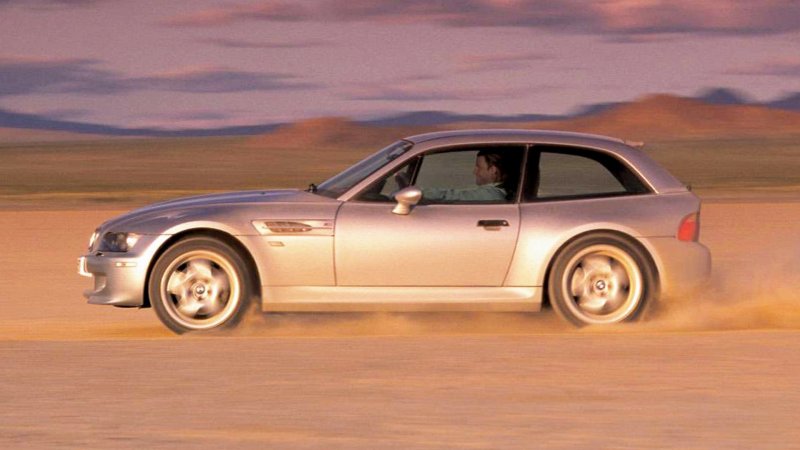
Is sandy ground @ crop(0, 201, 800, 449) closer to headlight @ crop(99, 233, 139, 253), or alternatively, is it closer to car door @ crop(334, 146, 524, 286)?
car door @ crop(334, 146, 524, 286)

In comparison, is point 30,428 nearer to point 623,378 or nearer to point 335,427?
point 335,427

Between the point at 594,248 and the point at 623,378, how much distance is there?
8.42ft

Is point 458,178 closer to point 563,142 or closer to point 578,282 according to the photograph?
point 563,142

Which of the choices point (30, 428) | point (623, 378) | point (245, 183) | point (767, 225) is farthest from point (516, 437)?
point (245, 183)

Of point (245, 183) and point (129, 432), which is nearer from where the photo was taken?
point (129, 432)

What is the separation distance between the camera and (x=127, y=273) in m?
10.8

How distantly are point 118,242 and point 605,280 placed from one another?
3515mm

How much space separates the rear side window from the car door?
0.37 meters

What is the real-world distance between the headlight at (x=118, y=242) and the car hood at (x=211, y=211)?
0.14 feet

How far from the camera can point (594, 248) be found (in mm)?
10938

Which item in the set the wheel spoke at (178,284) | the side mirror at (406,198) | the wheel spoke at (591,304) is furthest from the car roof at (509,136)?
the wheel spoke at (178,284)

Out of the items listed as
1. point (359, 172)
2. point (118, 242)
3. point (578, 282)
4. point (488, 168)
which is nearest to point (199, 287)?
point (118, 242)

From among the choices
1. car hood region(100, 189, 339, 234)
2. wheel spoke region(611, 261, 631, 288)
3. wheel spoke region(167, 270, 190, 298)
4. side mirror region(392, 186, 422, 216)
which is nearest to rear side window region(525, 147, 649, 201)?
wheel spoke region(611, 261, 631, 288)

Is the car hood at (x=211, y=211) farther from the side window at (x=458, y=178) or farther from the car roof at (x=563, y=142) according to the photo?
the car roof at (x=563, y=142)
